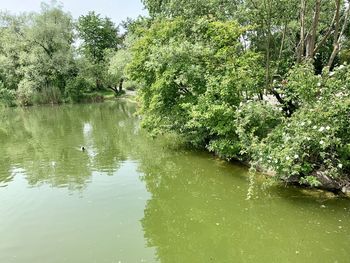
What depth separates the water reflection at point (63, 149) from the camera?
1195 cm

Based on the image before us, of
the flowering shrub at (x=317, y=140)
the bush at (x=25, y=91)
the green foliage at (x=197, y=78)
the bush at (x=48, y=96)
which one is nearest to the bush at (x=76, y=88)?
the bush at (x=48, y=96)

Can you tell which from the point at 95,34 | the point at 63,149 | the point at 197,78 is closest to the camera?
the point at 197,78

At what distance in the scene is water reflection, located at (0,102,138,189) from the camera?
39.2 feet

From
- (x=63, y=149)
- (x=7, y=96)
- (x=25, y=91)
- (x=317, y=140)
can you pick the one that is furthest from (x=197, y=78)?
(x=7, y=96)

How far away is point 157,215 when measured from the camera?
26.7ft

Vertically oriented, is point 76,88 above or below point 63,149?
above

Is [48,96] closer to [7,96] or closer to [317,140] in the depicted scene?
[7,96]

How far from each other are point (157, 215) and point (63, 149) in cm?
914

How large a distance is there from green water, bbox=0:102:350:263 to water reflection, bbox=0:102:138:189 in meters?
0.11

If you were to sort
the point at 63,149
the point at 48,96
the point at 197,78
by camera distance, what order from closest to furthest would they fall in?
the point at 197,78 < the point at 63,149 < the point at 48,96

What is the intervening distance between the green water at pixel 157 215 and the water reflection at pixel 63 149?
11 cm

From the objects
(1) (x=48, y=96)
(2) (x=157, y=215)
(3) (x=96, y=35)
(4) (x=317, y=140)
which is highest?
(3) (x=96, y=35)

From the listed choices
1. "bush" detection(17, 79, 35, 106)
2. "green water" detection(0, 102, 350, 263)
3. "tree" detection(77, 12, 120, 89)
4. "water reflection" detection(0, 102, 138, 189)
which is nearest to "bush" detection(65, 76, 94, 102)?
"bush" detection(17, 79, 35, 106)

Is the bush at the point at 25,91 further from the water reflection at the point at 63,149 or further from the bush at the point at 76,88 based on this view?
the water reflection at the point at 63,149
